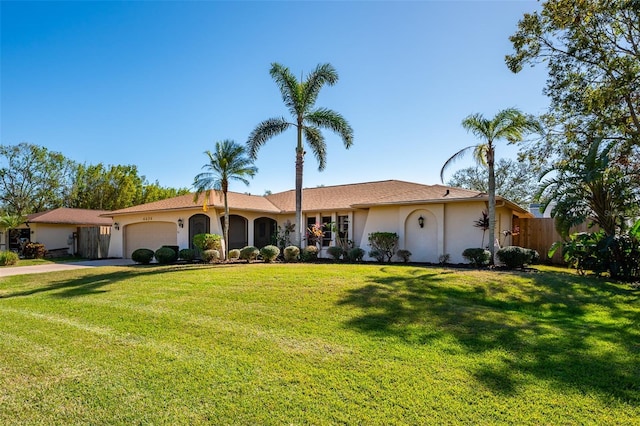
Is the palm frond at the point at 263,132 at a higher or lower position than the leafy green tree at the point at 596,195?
higher

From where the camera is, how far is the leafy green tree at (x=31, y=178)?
37406 millimetres

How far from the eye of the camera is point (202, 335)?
5.94m

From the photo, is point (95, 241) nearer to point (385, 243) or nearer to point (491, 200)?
point (385, 243)

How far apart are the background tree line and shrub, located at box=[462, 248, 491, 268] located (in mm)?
35739

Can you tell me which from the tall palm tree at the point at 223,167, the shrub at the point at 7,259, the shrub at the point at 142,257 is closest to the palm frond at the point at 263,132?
the tall palm tree at the point at 223,167

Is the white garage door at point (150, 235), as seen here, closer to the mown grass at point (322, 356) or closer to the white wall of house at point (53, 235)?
the white wall of house at point (53, 235)

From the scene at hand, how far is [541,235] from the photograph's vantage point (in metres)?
18.4

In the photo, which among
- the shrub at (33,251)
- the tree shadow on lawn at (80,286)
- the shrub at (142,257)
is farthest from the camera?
the shrub at (33,251)

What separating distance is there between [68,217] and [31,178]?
15.8 metres

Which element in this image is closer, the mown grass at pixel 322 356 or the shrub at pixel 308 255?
the mown grass at pixel 322 356

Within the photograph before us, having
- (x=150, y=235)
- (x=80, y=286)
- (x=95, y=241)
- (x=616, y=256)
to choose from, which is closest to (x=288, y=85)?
(x=80, y=286)

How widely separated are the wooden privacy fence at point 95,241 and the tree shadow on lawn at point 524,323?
21.0 meters

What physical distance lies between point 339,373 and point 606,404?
2766 millimetres

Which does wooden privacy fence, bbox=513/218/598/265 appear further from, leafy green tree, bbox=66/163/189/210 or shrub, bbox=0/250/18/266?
leafy green tree, bbox=66/163/189/210
